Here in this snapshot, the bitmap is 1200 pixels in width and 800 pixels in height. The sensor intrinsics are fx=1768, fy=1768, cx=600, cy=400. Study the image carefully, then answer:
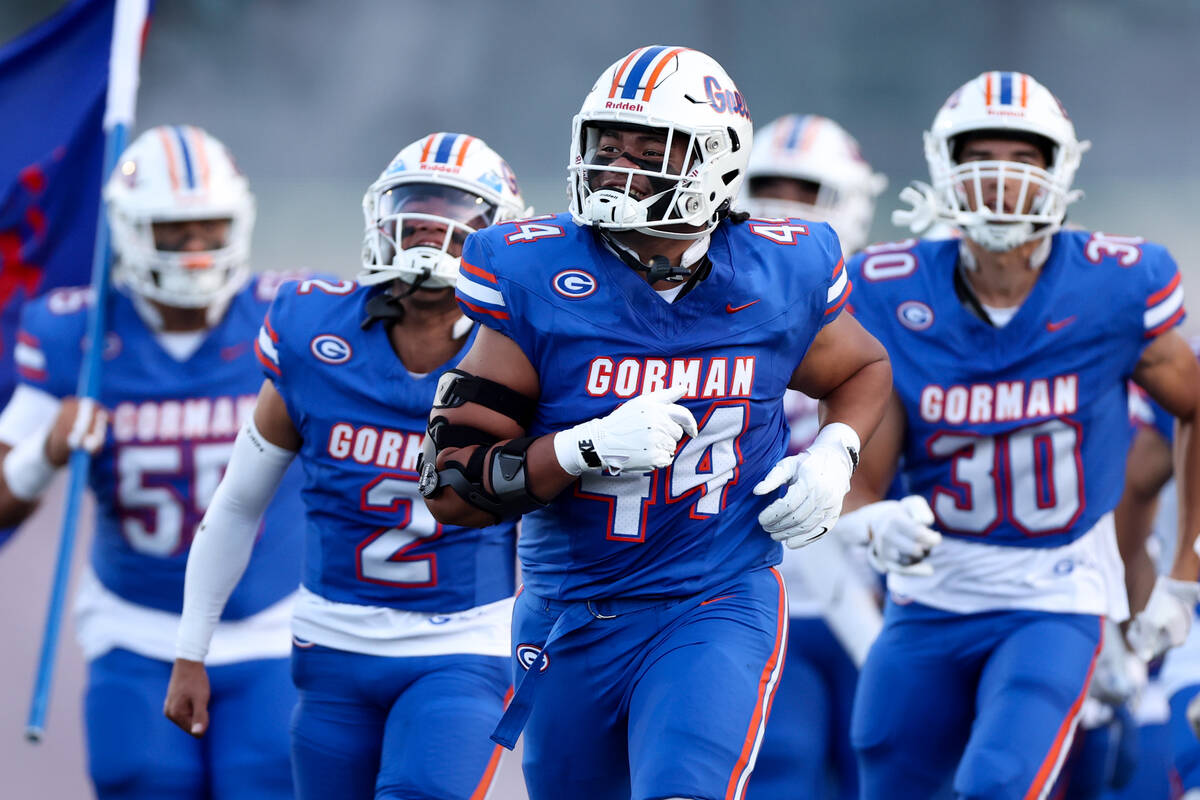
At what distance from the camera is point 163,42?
→ 9727mm

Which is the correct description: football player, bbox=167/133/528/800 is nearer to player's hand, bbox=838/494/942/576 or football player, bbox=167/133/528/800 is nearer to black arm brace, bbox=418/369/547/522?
black arm brace, bbox=418/369/547/522

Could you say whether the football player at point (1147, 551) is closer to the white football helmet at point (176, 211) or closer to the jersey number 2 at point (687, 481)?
the jersey number 2 at point (687, 481)

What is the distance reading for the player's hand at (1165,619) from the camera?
13.3 ft

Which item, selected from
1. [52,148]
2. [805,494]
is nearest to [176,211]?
[52,148]

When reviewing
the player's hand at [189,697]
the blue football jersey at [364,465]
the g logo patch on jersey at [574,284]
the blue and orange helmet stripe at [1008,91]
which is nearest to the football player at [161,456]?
the player's hand at [189,697]

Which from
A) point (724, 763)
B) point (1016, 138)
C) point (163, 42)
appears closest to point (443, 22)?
point (163, 42)

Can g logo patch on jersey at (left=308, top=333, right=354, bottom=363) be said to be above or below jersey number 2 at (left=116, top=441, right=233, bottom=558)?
above

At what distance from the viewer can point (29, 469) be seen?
15.6 ft

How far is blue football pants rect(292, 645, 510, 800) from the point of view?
3.36 m

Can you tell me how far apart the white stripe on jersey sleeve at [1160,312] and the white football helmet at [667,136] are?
1315 mm

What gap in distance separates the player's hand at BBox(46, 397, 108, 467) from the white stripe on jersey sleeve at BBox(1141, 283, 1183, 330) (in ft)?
8.48

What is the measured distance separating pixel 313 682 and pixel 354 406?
560mm

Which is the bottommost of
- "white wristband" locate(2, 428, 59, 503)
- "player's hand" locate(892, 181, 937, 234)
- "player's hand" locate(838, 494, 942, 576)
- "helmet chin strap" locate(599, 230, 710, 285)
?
"white wristband" locate(2, 428, 59, 503)

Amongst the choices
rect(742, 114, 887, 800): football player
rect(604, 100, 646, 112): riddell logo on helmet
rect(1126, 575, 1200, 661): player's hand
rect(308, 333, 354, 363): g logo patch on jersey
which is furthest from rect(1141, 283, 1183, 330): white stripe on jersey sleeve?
rect(308, 333, 354, 363): g logo patch on jersey
